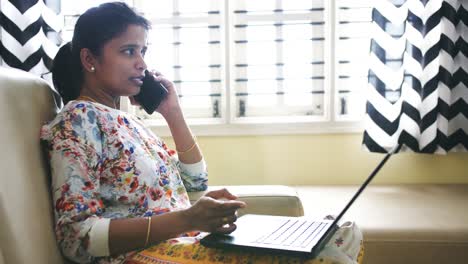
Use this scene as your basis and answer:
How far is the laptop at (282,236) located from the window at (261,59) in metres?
1.28

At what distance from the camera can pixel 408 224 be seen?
1521mm

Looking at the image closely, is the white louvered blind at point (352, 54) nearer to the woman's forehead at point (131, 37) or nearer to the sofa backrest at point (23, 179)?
the woman's forehead at point (131, 37)

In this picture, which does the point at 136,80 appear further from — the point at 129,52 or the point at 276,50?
the point at 276,50

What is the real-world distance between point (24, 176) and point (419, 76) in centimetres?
179

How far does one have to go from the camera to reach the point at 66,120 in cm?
97

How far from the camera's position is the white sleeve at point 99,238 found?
877 millimetres

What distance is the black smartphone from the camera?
Answer: 1.33 m

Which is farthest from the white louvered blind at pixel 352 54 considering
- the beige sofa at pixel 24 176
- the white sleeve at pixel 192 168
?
the beige sofa at pixel 24 176

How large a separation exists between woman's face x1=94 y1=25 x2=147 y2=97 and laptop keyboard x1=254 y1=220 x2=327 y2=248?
501 millimetres

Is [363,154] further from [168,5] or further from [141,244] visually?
[141,244]

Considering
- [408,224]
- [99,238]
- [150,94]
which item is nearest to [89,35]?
[150,94]

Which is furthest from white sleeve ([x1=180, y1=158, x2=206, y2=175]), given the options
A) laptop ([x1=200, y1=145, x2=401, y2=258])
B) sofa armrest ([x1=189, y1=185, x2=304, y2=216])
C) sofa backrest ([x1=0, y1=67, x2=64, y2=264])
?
sofa backrest ([x1=0, y1=67, x2=64, y2=264])

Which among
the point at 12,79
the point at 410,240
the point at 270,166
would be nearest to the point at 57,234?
the point at 12,79

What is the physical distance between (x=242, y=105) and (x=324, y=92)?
1.44 feet
